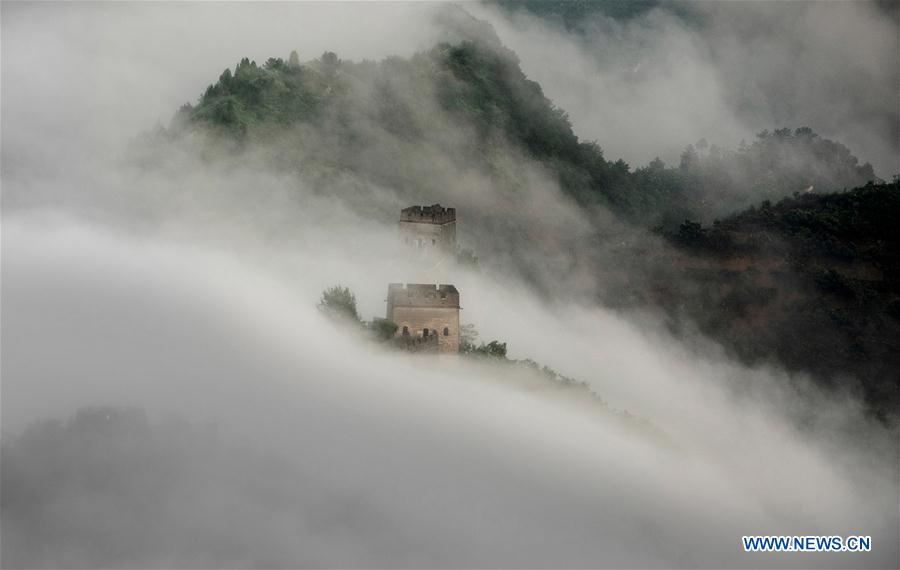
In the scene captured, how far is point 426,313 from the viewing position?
43281mm

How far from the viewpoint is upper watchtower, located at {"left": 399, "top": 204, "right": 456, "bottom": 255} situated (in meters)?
51.1

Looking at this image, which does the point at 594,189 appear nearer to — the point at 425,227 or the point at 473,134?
the point at 473,134

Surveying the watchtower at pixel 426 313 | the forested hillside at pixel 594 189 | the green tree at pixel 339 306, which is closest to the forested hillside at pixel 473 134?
the forested hillside at pixel 594 189

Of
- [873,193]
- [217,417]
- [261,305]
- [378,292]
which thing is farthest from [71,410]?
[873,193]

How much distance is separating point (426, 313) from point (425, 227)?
31.2ft

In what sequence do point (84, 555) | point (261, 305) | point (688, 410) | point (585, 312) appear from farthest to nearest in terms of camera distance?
point (585, 312), point (688, 410), point (261, 305), point (84, 555)

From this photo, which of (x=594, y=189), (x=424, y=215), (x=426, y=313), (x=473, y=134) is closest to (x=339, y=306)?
(x=426, y=313)

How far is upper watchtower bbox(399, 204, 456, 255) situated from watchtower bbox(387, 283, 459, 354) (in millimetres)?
8012

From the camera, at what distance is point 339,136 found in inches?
2692

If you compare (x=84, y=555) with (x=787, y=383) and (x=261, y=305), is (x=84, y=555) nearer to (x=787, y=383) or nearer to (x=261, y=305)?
(x=261, y=305)

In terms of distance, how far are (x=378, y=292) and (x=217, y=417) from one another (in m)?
13.4

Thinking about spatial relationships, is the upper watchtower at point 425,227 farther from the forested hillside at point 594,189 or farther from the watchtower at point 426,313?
the forested hillside at point 594,189

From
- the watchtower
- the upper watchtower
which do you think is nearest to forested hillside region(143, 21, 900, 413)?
the upper watchtower

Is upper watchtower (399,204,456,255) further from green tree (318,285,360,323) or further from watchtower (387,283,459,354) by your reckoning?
watchtower (387,283,459,354)
